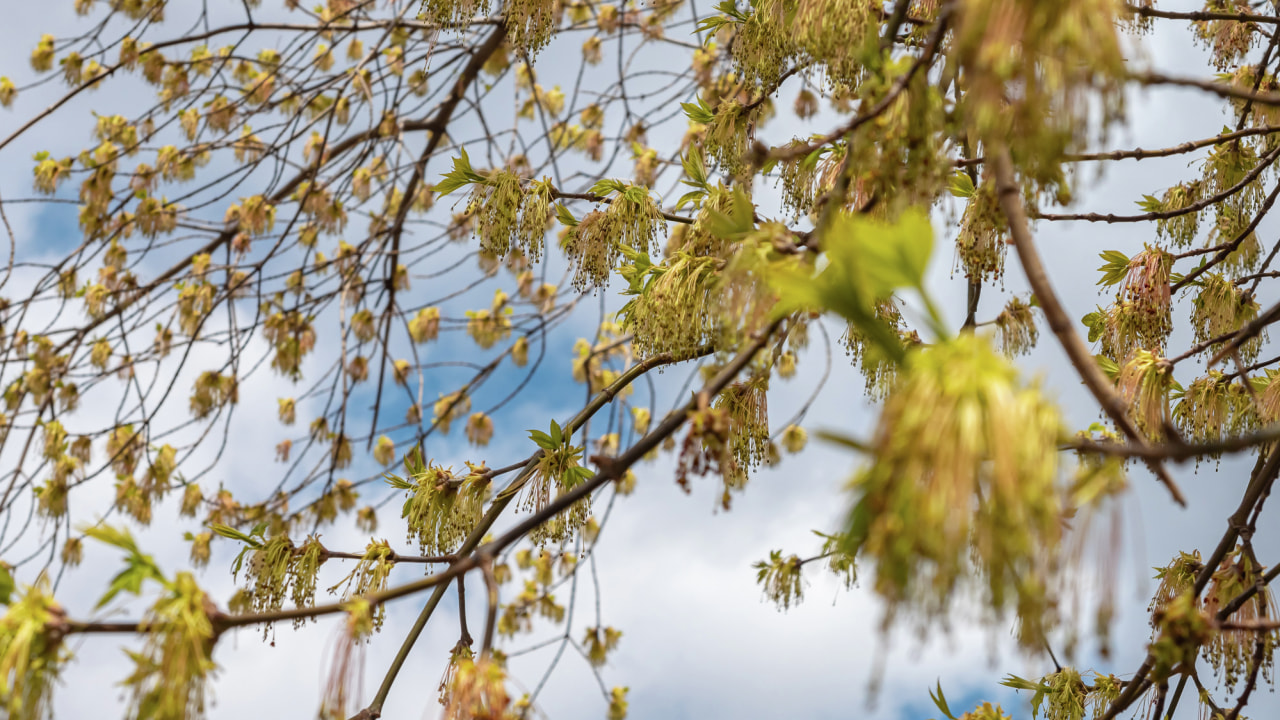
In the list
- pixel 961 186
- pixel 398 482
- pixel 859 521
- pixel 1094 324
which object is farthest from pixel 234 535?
pixel 1094 324

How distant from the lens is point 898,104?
95cm

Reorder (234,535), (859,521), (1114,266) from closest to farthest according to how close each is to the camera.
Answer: (859,521) < (234,535) < (1114,266)

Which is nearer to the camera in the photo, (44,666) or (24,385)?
(44,666)

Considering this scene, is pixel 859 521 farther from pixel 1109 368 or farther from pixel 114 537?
pixel 1109 368

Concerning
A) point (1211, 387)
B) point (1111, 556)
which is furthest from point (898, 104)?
point (1211, 387)

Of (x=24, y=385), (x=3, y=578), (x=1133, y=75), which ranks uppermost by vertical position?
(x=24, y=385)

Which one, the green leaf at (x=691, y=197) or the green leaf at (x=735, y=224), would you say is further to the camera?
the green leaf at (x=691, y=197)

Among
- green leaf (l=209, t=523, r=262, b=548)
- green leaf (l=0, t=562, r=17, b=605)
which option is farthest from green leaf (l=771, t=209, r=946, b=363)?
green leaf (l=209, t=523, r=262, b=548)

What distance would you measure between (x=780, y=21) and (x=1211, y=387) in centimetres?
115

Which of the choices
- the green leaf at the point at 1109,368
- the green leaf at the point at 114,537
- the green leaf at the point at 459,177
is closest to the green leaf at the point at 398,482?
the green leaf at the point at 459,177

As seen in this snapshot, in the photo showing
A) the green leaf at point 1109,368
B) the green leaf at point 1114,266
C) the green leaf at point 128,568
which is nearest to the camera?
the green leaf at point 128,568

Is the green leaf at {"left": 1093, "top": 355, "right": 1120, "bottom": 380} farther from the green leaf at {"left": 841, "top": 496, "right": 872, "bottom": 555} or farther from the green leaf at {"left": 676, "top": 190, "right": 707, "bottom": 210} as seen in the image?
the green leaf at {"left": 841, "top": 496, "right": 872, "bottom": 555}

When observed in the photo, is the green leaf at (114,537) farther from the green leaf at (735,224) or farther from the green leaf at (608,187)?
the green leaf at (608,187)

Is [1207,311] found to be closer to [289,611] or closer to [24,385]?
[289,611]
